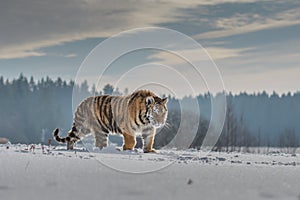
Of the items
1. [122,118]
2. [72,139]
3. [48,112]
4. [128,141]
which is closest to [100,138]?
[72,139]

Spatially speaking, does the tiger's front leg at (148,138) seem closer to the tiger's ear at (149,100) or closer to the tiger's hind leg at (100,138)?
the tiger's ear at (149,100)

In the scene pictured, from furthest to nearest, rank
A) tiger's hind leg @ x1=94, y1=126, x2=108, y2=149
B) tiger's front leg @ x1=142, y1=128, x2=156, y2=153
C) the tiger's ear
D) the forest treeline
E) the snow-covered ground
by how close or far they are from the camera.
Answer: the forest treeline, tiger's hind leg @ x1=94, y1=126, x2=108, y2=149, tiger's front leg @ x1=142, y1=128, x2=156, y2=153, the tiger's ear, the snow-covered ground

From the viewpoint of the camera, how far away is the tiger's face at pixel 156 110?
1487 cm

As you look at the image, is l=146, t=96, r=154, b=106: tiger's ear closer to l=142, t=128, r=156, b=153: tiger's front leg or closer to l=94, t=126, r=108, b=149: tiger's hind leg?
l=142, t=128, r=156, b=153: tiger's front leg

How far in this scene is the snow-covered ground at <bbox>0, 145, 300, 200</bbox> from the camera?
27.0 ft

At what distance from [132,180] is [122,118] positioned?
20.4 ft

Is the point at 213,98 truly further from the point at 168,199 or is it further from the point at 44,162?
the point at 168,199

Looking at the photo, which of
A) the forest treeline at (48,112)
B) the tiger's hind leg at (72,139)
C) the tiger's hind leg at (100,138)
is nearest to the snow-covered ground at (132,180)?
the tiger's hind leg at (100,138)

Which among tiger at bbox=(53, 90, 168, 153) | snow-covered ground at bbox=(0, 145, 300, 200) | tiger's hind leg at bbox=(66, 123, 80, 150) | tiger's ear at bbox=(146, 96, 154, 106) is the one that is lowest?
snow-covered ground at bbox=(0, 145, 300, 200)

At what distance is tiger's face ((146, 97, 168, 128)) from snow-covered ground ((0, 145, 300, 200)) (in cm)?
155

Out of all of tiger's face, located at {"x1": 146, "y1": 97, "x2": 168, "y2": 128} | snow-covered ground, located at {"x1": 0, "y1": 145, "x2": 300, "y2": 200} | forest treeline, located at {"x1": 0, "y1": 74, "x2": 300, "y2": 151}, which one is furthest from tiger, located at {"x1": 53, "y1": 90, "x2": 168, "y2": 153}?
forest treeline, located at {"x1": 0, "y1": 74, "x2": 300, "y2": 151}

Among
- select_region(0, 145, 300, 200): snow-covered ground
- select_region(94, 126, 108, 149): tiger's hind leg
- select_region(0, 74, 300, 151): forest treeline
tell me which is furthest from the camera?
select_region(0, 74, 300, 151): forest treeline

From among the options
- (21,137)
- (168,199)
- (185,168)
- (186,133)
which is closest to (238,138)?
(186,133)

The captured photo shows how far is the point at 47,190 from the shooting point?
8.30 meters
